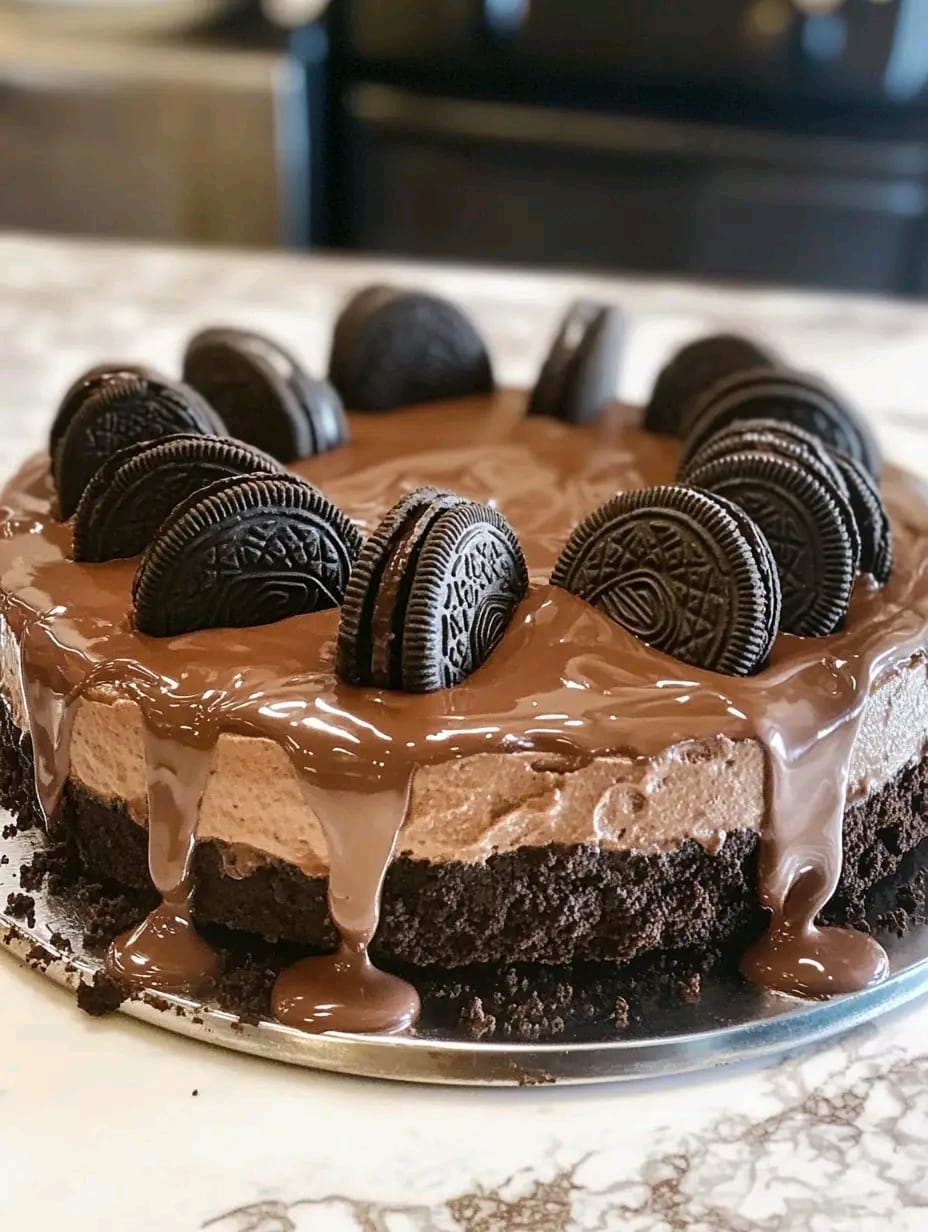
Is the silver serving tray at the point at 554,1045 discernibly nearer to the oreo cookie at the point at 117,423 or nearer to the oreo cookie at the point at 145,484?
the oreo cookie at the point at 145,484

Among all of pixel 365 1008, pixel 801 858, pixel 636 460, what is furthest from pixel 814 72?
pixel 365 1008

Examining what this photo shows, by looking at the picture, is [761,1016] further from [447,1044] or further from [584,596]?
[584,596]

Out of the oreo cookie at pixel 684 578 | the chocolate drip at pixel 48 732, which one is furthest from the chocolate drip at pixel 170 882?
the oreo cookie at pixel 684 578

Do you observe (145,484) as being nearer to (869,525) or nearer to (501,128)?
(869,525)

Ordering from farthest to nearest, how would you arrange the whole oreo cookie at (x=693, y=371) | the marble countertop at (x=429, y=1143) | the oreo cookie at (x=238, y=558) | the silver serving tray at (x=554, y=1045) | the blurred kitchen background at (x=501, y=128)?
the blurred kitchen background at (x=501, y=128) < the whole oreo cookie at (x=693, y=371) < the oreo cookie at (x=238, y=558) < the silver serving tray at (x=554, y=1045) < the marble countertop at (x=429, y=1143)

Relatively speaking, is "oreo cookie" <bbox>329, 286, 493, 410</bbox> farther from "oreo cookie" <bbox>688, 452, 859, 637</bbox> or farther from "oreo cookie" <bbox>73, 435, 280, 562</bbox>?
"oreo cookie" <bbox>688, 452, 859, 637</bbox>

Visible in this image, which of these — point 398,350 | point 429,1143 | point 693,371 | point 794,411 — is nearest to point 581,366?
point 693,371

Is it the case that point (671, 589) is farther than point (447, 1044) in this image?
Yes
